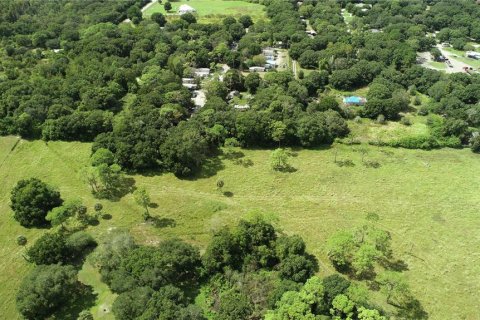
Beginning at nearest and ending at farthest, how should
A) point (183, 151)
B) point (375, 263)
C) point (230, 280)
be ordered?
1. point (230, 280)
2. point (375, 263)
3. point (183, 151)

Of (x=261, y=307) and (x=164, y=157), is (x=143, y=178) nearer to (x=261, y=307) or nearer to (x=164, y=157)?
(x=164, y=157)

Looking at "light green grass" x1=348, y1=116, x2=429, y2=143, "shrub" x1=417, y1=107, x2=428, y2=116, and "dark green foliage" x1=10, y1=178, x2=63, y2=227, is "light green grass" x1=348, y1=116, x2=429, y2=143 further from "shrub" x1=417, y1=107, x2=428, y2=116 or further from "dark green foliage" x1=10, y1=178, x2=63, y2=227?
"dark green foliage" x1=10, y1=178, x2=63, y2=227

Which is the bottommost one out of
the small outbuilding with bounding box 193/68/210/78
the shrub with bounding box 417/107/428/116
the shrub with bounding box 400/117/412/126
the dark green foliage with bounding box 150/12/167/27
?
the shrub with bounding box 400/117/412/126

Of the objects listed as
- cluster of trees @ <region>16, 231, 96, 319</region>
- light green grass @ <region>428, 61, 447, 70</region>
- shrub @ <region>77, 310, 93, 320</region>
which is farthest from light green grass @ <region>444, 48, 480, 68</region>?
shrub @ <region>77, 310, 93, 320</region>

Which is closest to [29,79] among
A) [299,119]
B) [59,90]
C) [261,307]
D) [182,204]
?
[59,90]

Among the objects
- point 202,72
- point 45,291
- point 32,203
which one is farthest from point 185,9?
point 45,291

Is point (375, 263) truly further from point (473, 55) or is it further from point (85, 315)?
point (473, 55)
